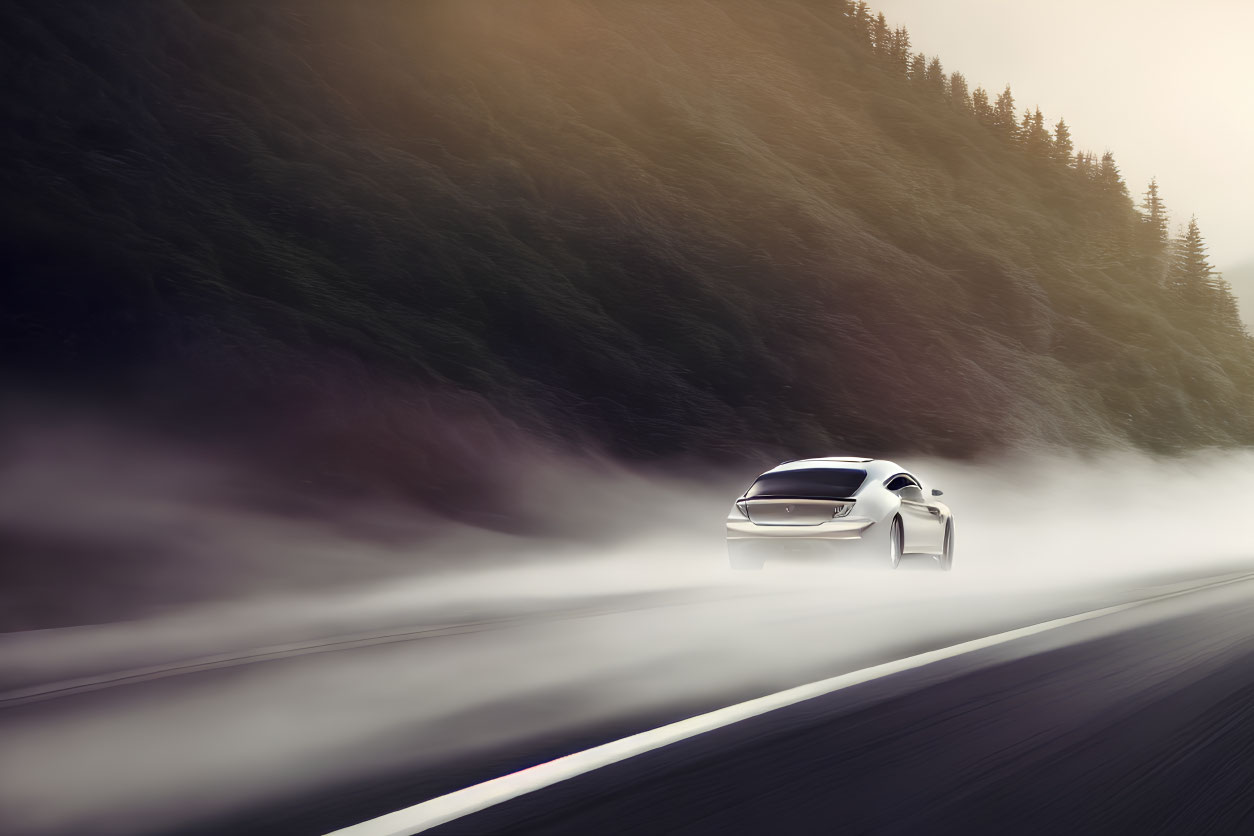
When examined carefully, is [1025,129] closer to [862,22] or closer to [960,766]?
[862,22]

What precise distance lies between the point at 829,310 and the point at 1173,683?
48.8m

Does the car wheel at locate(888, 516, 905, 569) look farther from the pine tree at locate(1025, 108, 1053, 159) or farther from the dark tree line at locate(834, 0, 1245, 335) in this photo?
the pine tree at locate(1025, 108, 1053, 159)

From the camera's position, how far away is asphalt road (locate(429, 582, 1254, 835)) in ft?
16.5

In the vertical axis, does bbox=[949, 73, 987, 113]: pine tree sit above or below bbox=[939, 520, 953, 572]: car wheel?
above

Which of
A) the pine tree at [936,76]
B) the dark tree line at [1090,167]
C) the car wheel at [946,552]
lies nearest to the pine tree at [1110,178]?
the dark tree line at [1090,167]

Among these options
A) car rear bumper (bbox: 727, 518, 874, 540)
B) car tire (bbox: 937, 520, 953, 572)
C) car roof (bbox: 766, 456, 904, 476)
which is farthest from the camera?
car tire (bbox: 937, 520, 953, 572)

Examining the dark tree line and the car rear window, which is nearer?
the car rear window

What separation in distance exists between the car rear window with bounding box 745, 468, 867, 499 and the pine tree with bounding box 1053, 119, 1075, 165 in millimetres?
126284

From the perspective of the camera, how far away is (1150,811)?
5188 mm

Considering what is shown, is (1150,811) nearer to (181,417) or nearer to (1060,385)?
(181,417)

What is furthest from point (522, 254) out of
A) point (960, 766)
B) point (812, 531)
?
point (960, 766)

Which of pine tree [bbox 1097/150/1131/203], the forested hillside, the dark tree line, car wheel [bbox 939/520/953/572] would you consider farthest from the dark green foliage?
car wheel [bbox 939/520/953/572]

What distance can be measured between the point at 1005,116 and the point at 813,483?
13640 centimetres

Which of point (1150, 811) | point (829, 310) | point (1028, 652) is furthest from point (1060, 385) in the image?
point (1150, 811)
